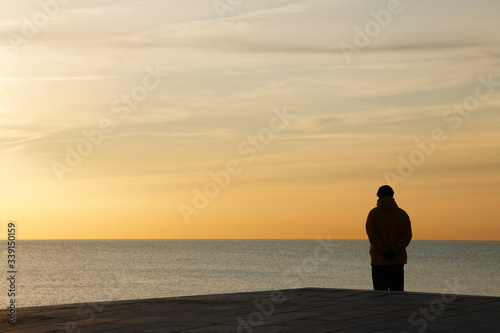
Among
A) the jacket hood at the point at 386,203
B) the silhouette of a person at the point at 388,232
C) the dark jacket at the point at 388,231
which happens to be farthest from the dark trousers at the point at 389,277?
the jacket hood at the point at 386,203

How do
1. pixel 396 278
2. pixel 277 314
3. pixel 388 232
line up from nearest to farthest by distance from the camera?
pixel 277 314
pixel 388 232
pixel 396 278

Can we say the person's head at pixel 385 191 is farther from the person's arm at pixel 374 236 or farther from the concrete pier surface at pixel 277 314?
the concrete pier surface at pixel 277 314

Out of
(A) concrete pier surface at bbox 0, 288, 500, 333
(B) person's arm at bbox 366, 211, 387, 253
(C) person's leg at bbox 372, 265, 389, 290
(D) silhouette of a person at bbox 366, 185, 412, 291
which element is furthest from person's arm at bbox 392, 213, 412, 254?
(A) concrete pier surface at bbox 0, 288, 500, 333

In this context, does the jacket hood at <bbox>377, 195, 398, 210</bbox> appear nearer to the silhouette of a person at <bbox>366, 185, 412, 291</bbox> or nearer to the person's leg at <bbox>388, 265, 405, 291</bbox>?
the silhouette of a person at <bbox>366, 185, 412, 291</bbox>

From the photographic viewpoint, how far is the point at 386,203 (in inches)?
470

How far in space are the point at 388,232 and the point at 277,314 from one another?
2.88 m

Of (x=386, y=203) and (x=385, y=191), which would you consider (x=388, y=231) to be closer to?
(x=386, y=203)

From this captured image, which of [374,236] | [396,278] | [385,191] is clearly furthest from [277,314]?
[385,191]

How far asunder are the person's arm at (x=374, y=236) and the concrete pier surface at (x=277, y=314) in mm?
726

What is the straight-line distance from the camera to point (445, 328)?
8516 mm

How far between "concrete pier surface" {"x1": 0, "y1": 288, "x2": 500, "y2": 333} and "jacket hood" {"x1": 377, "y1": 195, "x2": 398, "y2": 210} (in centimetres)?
137

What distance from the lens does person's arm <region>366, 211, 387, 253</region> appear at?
1191cm

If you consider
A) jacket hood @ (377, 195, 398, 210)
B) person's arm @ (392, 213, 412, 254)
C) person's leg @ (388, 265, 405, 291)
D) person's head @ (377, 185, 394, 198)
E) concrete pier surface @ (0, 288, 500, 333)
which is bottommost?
concrete pier surface @ (0, 288, 500, 333)

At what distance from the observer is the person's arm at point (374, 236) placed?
11.9 meters
